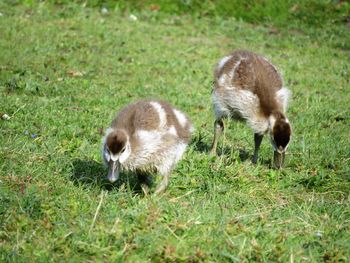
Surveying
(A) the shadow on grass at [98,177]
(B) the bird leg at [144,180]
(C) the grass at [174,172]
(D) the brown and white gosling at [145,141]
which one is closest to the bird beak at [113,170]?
(D) the brown and white gosling at [145,141]

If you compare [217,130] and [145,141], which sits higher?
[145,141]

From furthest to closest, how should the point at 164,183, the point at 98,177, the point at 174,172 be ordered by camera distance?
the point at 174,172 < the point at 98,177 < the point at 164,183

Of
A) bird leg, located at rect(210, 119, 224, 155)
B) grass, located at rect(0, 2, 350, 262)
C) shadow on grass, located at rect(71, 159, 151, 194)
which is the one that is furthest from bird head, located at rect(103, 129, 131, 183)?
bird leg, located at rect(210, 119, 224, 155)

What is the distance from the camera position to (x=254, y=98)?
800 centimetres

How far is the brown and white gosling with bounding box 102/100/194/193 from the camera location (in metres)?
5.88

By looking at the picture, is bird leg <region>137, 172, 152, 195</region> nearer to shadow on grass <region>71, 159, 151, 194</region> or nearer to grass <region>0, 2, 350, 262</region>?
shadow on grass <region>71, 159, 151, 194</region>

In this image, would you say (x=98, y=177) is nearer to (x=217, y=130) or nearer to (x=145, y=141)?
(x=145, y=141)

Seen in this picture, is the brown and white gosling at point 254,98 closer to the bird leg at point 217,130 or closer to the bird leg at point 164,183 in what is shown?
the bird leg at point 217,130

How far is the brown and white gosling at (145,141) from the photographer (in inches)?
231

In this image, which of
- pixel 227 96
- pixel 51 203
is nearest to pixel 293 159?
pixel 227 96

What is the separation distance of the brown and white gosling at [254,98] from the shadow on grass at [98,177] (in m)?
1.75

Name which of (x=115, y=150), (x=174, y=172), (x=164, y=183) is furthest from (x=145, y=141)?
(x=174, y=172)

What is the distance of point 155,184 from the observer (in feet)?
22.2

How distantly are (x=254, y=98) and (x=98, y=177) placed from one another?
2.50 metres
